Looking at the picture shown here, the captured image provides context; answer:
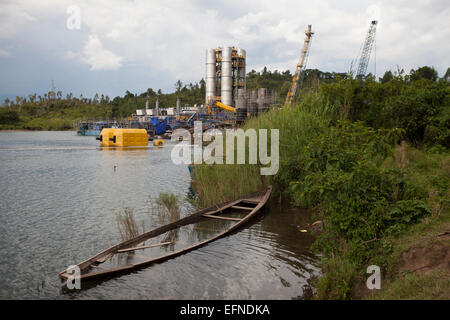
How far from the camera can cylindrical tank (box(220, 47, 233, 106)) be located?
6000 cm

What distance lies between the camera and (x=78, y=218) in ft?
37.7

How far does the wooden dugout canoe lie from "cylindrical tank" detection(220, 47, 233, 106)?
49.5 m

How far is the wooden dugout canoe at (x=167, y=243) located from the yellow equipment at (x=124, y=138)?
109 ft

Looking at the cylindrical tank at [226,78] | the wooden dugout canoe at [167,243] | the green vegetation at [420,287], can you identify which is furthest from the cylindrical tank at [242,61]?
the green vegetation at [420,287]

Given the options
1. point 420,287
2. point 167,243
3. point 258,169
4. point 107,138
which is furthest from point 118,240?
point 107,138

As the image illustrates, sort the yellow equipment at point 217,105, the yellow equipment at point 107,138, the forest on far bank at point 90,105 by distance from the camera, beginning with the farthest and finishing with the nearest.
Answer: the forest on far bank at point 90,105, the yellow equipment at point 217,105, the yellow equipment at point 107,138

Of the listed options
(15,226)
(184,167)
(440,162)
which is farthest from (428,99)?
(184,167)

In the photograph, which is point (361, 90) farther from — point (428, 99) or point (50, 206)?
point (50, 206)

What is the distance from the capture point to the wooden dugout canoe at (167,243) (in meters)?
6.50

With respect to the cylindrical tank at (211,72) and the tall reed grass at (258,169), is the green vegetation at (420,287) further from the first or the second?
the cylindrical tank at (211,72)

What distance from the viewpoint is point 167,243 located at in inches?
327

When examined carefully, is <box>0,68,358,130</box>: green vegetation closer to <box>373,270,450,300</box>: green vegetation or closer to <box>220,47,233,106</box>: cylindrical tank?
<box>220,47,233,106</box>: cylindrical tank

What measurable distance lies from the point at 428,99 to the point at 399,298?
948 centimetres

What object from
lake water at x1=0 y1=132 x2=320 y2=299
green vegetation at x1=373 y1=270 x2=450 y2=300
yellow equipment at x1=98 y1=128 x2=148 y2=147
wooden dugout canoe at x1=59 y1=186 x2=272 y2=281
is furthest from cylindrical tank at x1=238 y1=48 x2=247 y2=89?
green vegetation at x1=373 y1=270 x2=450 y2=300
